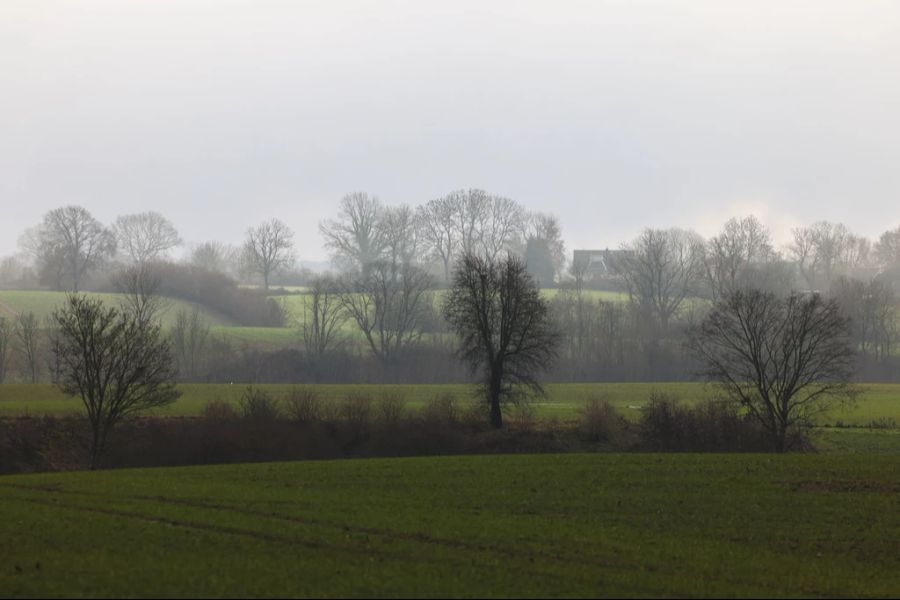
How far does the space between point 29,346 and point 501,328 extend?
5996 centimetres

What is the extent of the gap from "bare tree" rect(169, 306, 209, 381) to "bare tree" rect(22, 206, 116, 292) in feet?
110

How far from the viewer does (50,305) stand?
4875 inches

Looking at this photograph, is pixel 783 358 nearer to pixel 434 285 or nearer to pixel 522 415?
pixel 522 415

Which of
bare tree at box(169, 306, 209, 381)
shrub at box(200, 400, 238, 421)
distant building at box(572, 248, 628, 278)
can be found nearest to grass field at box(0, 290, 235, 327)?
bare tree at box(169, 306, 209, 381)

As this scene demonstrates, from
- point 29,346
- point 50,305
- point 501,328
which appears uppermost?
point 50,305

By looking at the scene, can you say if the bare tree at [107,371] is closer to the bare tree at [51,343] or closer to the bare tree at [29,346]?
the bare tree at [51,343]

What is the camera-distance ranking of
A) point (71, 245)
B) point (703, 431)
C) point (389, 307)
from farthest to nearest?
point (71, 245) → point (389, 307) → point (703, 431)

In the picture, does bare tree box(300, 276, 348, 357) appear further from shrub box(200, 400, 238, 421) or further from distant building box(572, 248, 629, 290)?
shrub box(200, 400, 238, 421)

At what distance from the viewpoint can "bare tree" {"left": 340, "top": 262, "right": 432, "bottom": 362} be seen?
4621 inches

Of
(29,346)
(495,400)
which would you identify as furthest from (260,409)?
(29,346)

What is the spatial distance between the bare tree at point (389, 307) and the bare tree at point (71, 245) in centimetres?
4077

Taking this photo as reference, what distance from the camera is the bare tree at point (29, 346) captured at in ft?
323

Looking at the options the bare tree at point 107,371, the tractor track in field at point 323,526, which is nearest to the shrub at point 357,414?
the bare tree at point 107,371

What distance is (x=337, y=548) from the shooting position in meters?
21.4
